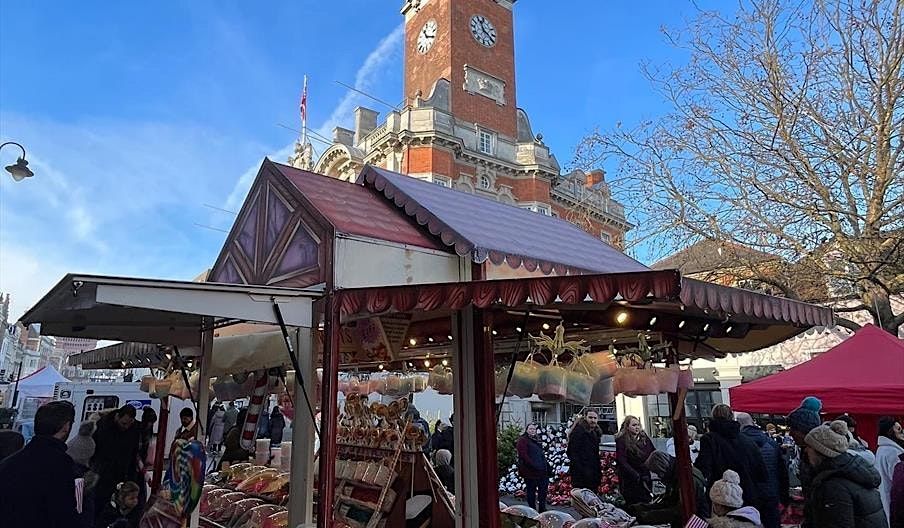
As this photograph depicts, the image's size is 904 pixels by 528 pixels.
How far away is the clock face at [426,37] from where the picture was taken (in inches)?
1211

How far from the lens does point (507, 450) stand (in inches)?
500

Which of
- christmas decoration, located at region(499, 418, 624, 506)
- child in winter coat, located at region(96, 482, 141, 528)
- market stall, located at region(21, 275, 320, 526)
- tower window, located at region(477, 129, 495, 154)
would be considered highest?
tower window, located at region(477, 129, 495, 154)

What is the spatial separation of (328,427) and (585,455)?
6.65 meters

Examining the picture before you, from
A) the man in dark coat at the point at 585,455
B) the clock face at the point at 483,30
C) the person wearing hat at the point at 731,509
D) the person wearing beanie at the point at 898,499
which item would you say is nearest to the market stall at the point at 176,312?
the person wearing hat at the point at 731,509

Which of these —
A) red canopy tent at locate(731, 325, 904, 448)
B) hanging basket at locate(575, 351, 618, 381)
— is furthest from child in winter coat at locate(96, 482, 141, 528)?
red canopy tent at locate(731, 325, 904, 448)

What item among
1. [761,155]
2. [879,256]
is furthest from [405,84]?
[879,256]

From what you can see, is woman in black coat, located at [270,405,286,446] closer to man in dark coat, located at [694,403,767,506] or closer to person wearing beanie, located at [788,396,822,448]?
man in dark coat, located at [694,403,767,506]

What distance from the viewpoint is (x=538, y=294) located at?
11.7ft

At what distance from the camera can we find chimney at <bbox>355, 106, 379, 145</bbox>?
1164 inches

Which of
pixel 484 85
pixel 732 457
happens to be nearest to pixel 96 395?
pixel 732 457

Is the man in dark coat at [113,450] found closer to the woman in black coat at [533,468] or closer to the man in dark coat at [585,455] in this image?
the woman in black coat at [533,468]

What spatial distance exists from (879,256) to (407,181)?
338 inches

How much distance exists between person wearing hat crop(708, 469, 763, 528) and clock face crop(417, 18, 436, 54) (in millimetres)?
30133

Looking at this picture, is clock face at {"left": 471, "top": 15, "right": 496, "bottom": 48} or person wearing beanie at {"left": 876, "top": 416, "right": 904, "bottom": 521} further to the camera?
clock face at {"left": 471, "top": 15, "right": 496, "bottom": 48}
